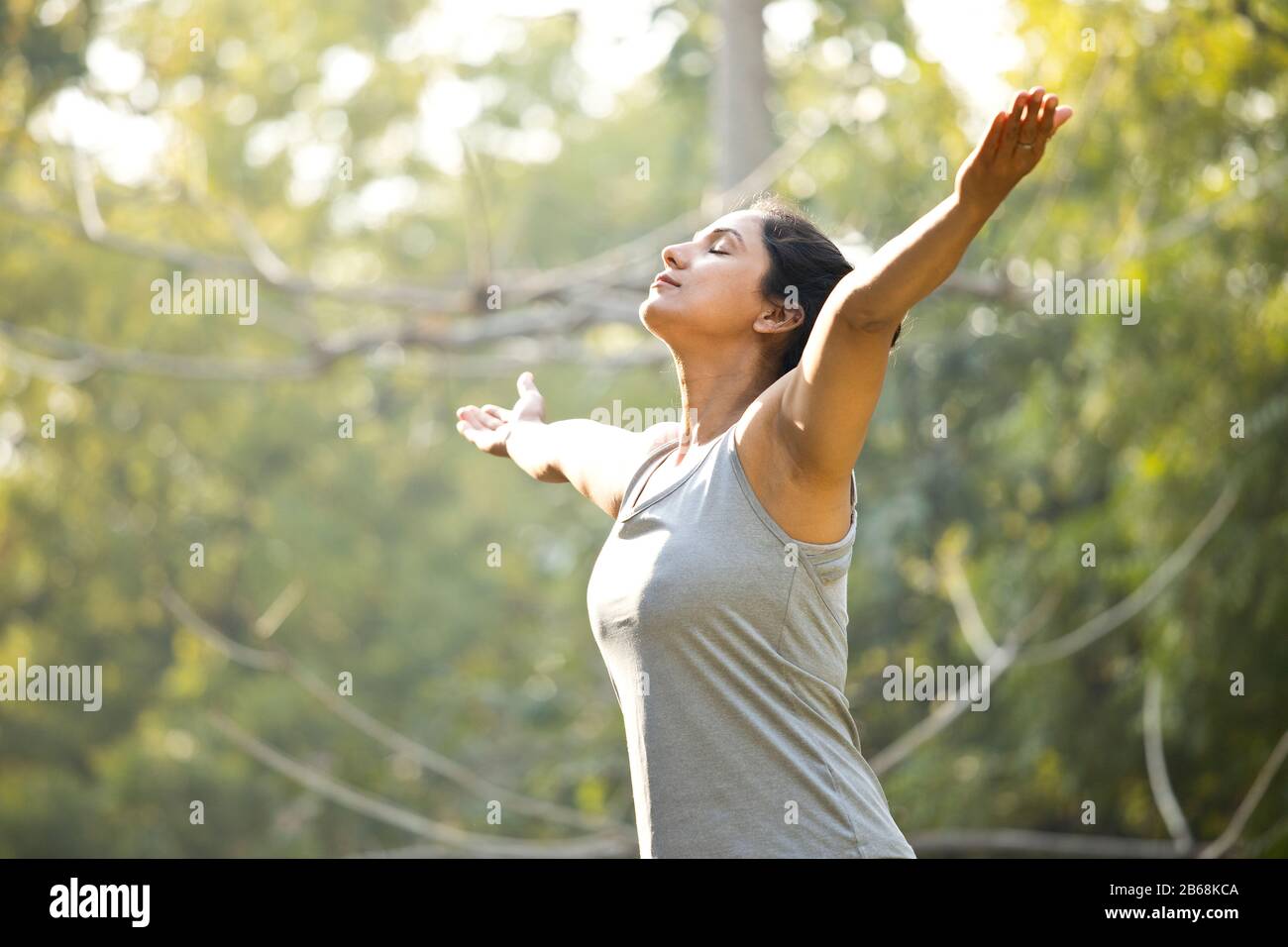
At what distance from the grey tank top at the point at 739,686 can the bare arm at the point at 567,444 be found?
0.36 metres

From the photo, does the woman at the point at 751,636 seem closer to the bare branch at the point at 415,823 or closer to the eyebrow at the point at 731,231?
the eyebrow at the point at 731,231

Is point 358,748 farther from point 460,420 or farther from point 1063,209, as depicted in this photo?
point 460,420

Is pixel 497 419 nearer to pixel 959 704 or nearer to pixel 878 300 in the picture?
pixel 878 300

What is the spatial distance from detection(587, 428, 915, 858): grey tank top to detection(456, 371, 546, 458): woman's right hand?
0.83 m


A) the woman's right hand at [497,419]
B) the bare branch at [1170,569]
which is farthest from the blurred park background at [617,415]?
the woman's right hand at [497,419]

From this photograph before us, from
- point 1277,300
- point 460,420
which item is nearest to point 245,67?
point 1277,300

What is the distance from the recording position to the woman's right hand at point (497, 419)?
2.70 m

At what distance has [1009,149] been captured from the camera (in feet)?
4.96

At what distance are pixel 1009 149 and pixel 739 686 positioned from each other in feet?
2.39

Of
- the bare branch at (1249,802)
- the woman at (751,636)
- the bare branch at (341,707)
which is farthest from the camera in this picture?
the bare branch at (341,707)

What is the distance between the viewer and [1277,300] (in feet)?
21.8

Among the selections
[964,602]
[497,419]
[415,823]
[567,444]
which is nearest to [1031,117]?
[567,444]
